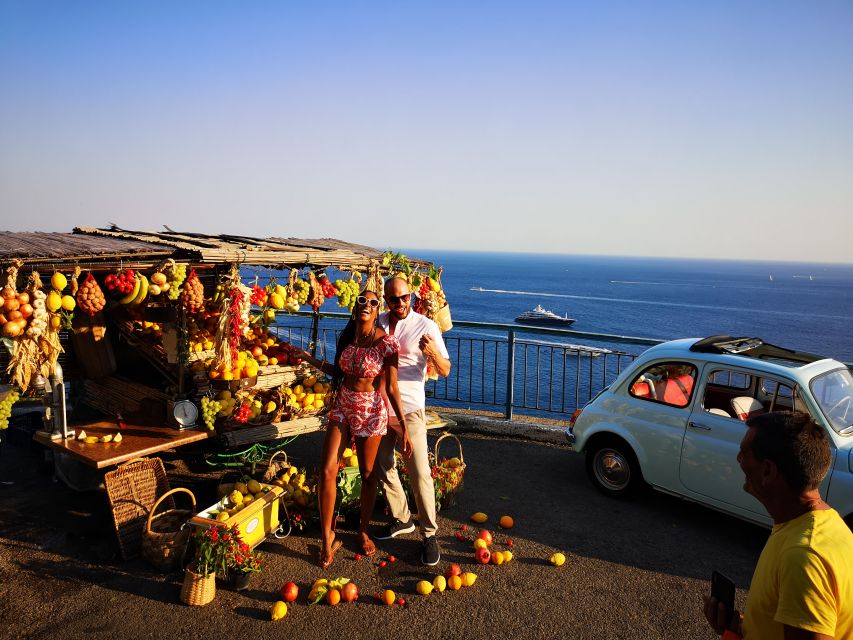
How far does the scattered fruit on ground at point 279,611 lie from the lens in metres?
4.57

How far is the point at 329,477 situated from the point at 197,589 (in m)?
1.32

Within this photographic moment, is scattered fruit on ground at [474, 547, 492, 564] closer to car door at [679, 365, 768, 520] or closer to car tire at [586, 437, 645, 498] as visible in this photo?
car tire at [586, 437, 645, 498]

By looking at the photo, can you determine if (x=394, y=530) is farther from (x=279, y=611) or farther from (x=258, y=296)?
(x=258, y=296)

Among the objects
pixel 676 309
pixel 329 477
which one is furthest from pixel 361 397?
pixel 676 309

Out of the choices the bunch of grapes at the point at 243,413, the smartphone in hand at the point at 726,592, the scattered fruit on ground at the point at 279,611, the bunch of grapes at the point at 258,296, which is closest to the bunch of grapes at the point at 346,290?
the bunch of grapes at the point at 258,296

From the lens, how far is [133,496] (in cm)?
578

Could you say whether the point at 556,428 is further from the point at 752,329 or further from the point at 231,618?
the point at 752,329

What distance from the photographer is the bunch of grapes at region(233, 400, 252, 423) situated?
261 inches

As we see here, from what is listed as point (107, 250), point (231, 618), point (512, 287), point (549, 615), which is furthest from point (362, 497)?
point (512, 287)

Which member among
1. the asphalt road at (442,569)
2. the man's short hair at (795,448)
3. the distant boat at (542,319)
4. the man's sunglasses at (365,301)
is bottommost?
the distant boat at (542,319)

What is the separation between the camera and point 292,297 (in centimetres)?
727

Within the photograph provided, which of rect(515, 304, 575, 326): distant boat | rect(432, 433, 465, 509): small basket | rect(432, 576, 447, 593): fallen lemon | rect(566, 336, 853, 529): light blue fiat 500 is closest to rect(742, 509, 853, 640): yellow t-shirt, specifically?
rect(432, 576, 447, 593): fallen lemon

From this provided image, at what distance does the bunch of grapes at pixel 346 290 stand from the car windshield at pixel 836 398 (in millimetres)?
5137

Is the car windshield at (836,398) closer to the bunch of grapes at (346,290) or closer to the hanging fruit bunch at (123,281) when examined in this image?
the bunch of grapes at (346,290)
